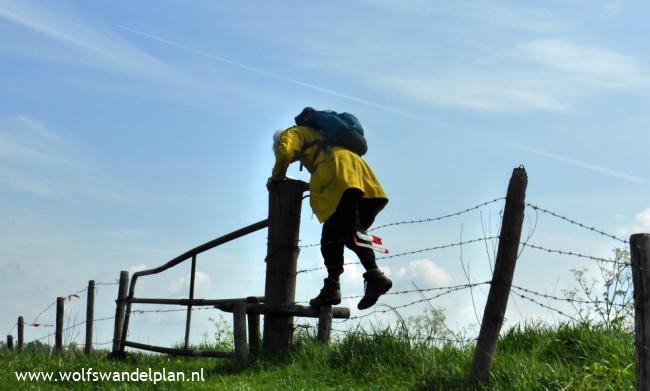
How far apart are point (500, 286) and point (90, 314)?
9.34m

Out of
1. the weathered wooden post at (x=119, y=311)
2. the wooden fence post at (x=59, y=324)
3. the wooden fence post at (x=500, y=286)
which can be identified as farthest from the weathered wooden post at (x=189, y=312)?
the wooden fence post at (x=59, y=324)

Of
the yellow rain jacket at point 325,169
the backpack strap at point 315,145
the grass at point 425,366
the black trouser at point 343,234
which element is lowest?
the grass at point 425,366

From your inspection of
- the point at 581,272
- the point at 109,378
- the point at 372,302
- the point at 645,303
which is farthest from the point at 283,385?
the point at 581,272

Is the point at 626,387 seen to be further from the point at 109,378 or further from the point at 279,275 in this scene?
the point at 109,378

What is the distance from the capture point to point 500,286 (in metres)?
6.70

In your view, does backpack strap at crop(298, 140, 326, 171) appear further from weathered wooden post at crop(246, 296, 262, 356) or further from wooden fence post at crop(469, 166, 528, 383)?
wooden fence post at crop(469, 166, 528, 383)

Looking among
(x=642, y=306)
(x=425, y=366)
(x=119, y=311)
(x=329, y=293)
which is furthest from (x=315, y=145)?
(x=119, y=311)

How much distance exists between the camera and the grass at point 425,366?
652 centimetres

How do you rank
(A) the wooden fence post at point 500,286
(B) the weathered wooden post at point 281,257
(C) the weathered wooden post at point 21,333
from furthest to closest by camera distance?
(C) the weathered wooden post at point 21,333 → (B) the weathered wooden post at point 281,257 → (A) the wooden fence post at point 500,286

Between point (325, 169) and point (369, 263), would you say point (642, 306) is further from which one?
point (325, 169)

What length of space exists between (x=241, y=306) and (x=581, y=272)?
3786mm

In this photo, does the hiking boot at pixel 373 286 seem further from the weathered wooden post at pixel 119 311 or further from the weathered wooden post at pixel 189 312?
the weathered wooden post at pixel 119 311

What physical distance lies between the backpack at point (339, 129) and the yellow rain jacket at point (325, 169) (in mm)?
70

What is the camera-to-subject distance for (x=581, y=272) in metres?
9.63
